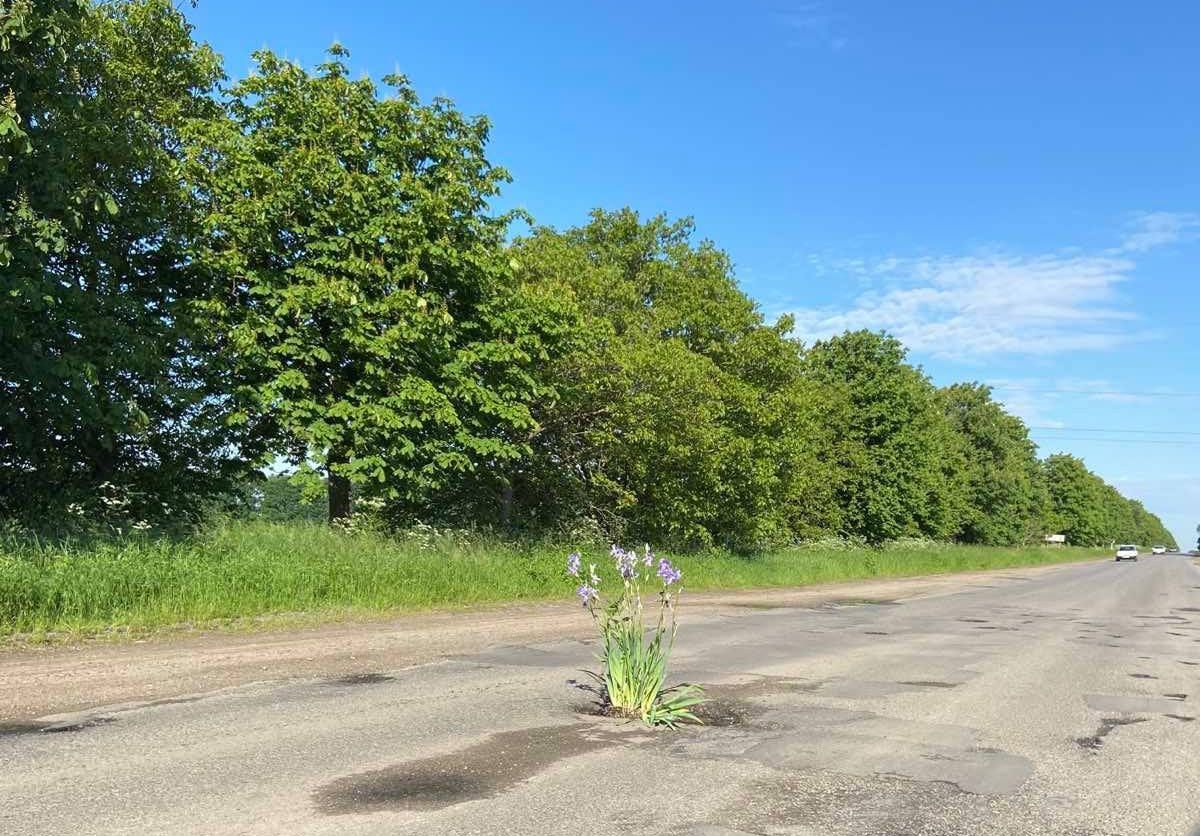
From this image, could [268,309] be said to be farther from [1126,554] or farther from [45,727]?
[1126,554]

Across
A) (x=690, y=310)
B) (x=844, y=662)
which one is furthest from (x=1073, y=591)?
(x=844, y=662)

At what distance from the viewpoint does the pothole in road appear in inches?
267

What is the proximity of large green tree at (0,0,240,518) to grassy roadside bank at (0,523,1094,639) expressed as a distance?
2491 mm

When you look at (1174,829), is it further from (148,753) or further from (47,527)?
(47,527)

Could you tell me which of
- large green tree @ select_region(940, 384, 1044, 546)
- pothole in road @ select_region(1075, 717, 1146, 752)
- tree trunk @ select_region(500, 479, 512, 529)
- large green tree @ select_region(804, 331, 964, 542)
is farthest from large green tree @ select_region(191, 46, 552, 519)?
large green tree @ select_region(940, 384, 1044, 546)

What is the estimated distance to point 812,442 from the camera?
139 feet

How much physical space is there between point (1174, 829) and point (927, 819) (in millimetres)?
1416

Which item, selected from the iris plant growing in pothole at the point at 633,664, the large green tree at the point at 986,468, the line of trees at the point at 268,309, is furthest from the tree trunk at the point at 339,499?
the large green tree at the point at 986,468

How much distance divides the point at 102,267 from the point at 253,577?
7.15m

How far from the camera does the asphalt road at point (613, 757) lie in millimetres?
4629

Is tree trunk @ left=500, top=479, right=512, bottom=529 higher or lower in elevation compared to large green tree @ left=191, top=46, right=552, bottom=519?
lower

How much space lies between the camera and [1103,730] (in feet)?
24.2

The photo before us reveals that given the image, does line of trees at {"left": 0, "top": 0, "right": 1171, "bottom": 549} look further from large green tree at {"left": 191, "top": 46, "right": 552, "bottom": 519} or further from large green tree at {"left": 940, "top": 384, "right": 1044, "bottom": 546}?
large green tree at {"left": 940, "top": 384, "right": 1044, "bottom": 546}

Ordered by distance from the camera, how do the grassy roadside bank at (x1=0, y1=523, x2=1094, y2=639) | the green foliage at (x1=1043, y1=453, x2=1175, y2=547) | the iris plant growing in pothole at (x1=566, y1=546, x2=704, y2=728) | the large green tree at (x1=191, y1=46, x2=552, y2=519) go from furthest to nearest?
the green foliage at (x1=1043, y1=453, x2=1175, y2=547), the large green tree at (x1=191, y1=46, x2=552, y2=519), the grassy roadside bank at (x1=0, y1=523, x2=1094, y2=639), the iris plant growing in pothole at (x1=566, y1=546, x2=704, y2=728)
